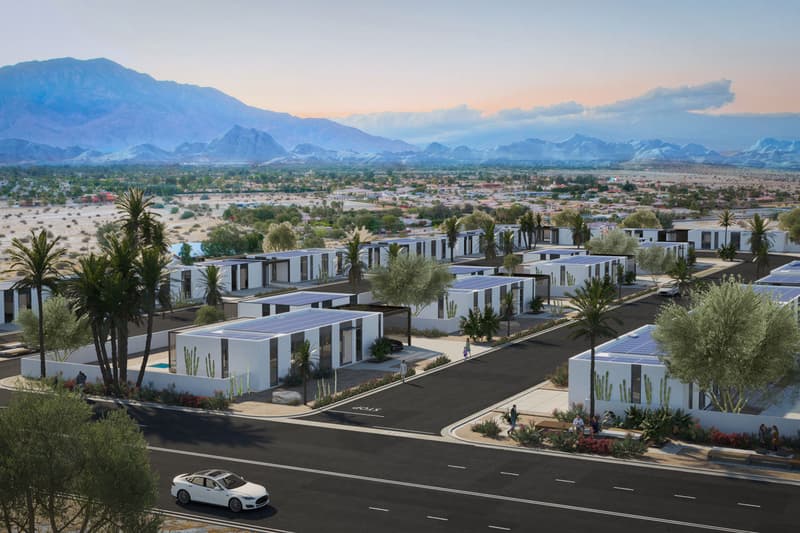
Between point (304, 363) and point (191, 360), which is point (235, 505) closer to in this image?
point (304, 363)

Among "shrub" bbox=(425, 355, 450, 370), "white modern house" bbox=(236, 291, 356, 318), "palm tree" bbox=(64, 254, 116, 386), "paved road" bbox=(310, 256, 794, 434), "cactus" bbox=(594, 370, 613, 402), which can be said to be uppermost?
"palm tree" bbox=(64, 254, 116, 386)

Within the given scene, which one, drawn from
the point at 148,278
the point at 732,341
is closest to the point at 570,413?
the point at 732,341

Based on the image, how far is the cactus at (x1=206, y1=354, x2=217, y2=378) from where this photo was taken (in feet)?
156

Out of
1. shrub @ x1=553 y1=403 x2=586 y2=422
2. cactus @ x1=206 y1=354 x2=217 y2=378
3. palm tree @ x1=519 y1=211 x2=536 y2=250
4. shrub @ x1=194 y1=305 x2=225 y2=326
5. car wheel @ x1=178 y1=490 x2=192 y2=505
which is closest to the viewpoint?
car wheel @ x1=178 y1=490 x2=192 y2=505

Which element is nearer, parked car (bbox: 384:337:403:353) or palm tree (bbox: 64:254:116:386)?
palm tree (bbox: 64:254:116:386)

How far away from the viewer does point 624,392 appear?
41.0m

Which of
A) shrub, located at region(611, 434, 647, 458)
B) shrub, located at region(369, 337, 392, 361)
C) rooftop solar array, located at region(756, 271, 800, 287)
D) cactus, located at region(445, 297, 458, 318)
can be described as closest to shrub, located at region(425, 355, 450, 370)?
shrub, located at region(369, 337, 392, 361)

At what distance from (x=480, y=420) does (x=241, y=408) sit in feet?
34.7

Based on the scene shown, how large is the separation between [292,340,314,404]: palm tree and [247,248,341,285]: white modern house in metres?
40.4

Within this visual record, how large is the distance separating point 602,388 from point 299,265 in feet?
176

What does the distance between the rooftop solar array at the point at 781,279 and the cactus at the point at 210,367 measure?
39.6 meters

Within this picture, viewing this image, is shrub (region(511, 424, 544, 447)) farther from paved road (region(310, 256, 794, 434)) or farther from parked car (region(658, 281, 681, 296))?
parked car (region(658, 281, 681, 296))

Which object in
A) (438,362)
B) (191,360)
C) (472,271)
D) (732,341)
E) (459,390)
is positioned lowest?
(459,390)

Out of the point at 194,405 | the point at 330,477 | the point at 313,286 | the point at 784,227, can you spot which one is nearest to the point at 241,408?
the point at 194,405
